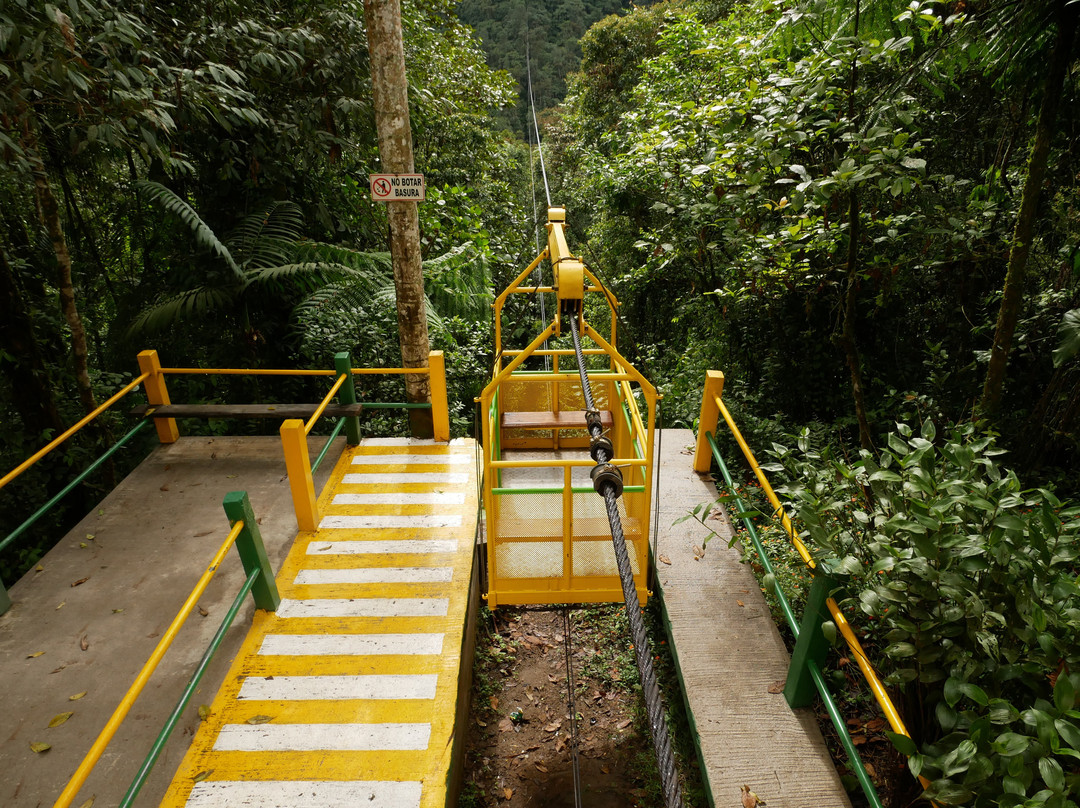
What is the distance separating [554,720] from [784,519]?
2674 millimetres

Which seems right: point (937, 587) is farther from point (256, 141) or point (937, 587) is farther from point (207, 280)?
point (256, 141)

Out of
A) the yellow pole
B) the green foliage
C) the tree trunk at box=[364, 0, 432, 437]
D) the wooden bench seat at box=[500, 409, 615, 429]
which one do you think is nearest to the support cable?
the green foliage

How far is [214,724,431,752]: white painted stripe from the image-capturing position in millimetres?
3195

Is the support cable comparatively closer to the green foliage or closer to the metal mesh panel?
the green foliage

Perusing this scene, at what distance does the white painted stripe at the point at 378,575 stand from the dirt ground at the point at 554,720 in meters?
1.19

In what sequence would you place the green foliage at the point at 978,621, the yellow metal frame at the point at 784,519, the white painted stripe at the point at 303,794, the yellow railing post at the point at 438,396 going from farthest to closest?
1. the yellow railing post at the point at 438,396
2. the white painted stripe at the point at 303,794
3. the yellow metal frame at the point at 784,519
4. the green foliage at the point at 978,621

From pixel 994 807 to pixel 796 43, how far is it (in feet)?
18.6

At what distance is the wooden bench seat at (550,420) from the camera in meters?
5.76

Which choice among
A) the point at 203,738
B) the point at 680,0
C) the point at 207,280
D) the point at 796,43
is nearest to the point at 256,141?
the point at 207,280

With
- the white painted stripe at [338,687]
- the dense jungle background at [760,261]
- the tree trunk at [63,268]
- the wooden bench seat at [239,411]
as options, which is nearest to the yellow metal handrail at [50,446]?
the wooden bench seat at [239,411]

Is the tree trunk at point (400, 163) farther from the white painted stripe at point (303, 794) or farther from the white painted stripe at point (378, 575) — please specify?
the white painted stripe at point (303, 794)

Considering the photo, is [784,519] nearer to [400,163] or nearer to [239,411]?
[400,163]

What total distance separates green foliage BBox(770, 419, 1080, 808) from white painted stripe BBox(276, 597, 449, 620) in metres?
2.77

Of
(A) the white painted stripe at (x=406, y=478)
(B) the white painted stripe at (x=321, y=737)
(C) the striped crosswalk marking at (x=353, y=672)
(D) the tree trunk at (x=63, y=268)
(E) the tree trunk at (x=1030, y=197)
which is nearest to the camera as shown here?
(C) the striped crosswalk marking at (x=353, y=672)
